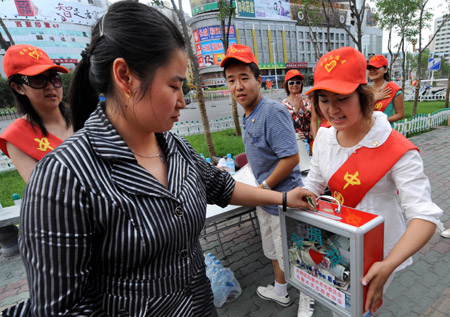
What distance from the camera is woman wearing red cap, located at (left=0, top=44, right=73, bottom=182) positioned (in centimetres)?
186

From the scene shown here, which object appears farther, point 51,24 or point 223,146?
point 51,24

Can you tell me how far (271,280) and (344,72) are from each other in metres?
2.37

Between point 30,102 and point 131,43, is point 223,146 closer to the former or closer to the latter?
point 30,102

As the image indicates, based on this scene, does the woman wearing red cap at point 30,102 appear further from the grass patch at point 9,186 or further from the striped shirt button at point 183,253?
the grass patch at point 9,186

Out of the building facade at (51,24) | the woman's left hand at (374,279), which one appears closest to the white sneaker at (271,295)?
the woman's left hand at (374,279)

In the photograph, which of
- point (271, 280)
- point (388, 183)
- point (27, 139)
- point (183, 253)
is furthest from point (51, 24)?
point (388, 183)

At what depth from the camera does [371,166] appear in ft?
4.03

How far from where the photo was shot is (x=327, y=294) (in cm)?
118

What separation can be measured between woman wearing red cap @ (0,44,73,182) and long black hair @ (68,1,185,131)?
4.54ft

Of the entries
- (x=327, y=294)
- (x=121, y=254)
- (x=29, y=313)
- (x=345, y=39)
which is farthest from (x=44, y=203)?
(x=345, y=39)

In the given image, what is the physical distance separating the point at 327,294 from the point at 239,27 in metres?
51.8

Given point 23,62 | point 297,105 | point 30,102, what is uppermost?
point 23,62

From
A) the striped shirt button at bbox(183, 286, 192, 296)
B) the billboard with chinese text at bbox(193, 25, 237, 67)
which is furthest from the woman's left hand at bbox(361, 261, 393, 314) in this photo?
the billboard with chinese text at bbox(193, 25, 237, 67)

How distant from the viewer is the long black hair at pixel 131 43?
80 cm
